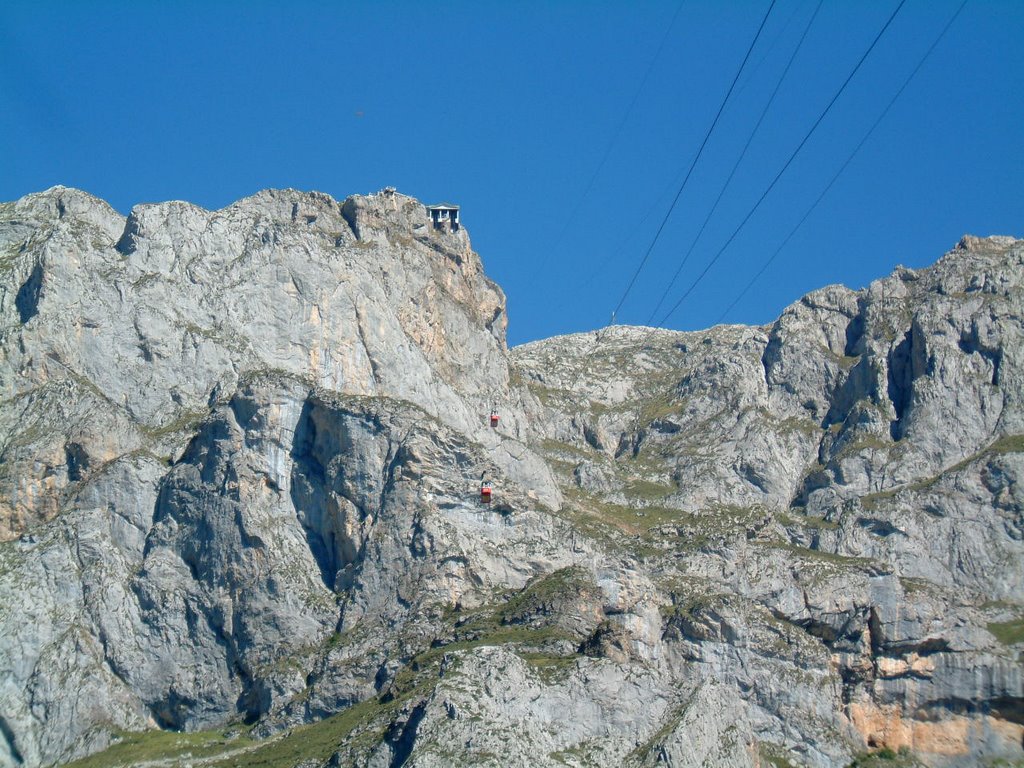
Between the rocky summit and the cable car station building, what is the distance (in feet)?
23.9

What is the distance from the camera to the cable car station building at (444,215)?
567ft

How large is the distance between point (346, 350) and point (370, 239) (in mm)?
17141

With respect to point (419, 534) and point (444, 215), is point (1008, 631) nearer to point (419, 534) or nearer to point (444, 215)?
point (419, 534)

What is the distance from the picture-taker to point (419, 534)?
422 ft

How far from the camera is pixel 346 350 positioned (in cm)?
14588

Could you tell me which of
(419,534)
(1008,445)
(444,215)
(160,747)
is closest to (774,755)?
(419,534)

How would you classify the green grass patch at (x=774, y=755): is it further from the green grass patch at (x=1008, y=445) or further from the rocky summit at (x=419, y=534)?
the green grass patch at (x=1008, y=445)

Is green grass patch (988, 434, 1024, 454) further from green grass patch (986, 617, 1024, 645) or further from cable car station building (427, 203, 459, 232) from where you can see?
cable car station building (427, 203, 459, 232)

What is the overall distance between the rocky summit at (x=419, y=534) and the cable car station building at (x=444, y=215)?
23.9ft

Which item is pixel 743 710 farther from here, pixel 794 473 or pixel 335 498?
pixel 794 473

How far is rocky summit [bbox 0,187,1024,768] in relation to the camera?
4656 inches

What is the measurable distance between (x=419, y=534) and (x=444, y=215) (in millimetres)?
52786

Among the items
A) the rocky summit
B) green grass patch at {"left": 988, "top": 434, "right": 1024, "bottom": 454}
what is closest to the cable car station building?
the rocky summit

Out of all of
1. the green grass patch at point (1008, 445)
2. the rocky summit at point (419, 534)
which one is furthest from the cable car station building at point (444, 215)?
the green grass patch at point (1008, 445)
